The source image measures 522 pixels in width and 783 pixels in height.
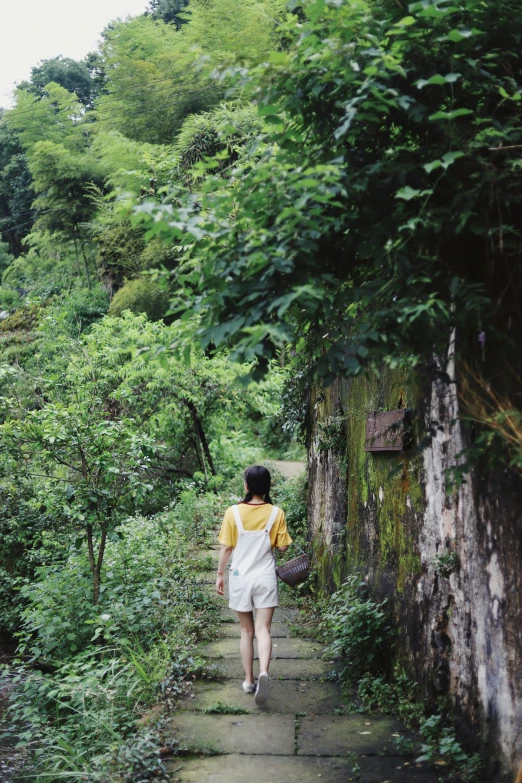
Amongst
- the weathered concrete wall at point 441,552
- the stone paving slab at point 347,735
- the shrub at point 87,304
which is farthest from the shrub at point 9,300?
the stone paving slab at point 347,735

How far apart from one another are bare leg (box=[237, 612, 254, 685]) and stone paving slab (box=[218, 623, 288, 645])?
4.39 feet

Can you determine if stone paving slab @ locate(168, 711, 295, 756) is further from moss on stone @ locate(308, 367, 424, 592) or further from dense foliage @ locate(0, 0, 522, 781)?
moss on stone @ locate(308, 367, 424, 592)

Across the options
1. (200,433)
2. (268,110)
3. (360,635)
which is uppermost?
(268,110)

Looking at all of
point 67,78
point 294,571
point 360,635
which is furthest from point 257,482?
point 67,78

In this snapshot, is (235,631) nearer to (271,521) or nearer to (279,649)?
(279,649)

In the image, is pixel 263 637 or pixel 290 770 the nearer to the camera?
pixel 290 770

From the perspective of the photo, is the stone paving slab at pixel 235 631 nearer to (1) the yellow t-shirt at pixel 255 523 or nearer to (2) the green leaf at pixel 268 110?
(1) the yellow t-shirt at pixel 255 523

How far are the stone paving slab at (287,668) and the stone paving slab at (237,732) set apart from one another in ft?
2.64

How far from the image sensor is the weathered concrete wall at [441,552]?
3439mm

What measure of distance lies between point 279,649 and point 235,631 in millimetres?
630

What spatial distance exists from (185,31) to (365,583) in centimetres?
1893

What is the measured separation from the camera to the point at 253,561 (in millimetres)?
4938

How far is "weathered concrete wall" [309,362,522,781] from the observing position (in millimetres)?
3439

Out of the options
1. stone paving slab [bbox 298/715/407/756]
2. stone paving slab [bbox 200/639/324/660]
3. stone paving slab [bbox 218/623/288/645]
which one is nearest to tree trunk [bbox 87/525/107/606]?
stone paving slab [bbox 218/623/288/645]
